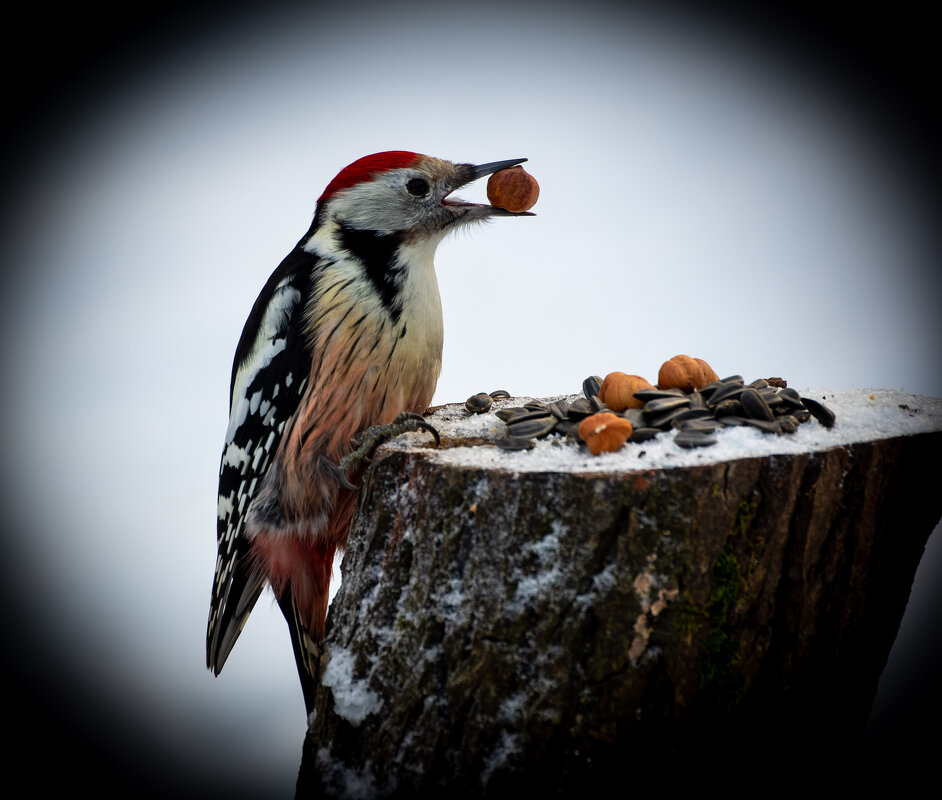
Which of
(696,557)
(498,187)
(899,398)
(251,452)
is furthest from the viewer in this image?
(498,187)

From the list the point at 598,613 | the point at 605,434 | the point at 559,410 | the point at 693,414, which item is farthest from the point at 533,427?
the point at 598,613

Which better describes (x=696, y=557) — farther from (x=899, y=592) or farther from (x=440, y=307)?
(x=440, y=307)

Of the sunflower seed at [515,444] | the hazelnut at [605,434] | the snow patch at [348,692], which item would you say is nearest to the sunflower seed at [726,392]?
the hazelnut at [605,434]

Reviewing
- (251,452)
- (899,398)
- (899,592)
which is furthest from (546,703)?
(899,398)

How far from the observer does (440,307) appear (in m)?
2.26

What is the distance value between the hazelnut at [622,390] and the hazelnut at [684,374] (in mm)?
97

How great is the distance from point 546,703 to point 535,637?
13 cm

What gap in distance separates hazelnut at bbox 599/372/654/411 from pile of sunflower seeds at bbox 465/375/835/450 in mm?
24

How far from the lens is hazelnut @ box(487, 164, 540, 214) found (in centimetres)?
228

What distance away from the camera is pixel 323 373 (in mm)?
2029

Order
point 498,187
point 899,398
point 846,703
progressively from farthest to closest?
1. point 498,187
2. point 899,398
3. point 846,703

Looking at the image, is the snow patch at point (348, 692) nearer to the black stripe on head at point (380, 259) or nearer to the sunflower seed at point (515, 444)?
the sunflower seed at point (515, 444)

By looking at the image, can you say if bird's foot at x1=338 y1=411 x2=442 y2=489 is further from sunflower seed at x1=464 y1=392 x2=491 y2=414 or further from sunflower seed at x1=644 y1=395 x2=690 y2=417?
sunflower seed at x1=644 y1=395 x2=690 y2=417

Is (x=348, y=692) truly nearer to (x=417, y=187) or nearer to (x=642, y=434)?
(x=642, y=434)
